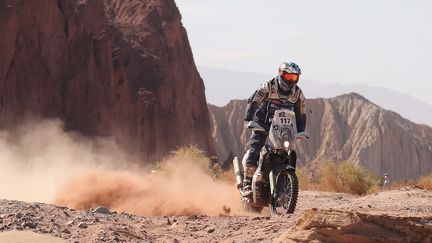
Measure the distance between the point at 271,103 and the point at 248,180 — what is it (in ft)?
4.53

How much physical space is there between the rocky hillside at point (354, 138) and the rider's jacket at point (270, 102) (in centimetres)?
9795

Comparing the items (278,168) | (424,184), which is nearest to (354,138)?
(424,184)

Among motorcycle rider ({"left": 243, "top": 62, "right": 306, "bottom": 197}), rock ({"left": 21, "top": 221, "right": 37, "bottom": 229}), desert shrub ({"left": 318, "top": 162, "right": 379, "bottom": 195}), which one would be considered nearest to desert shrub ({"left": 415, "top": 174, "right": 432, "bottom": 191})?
desert shrub ({"left": 318, "top": 162, "right": 379, "bottom": 195})

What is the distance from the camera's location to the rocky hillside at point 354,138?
113m

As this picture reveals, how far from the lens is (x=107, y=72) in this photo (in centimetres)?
5244

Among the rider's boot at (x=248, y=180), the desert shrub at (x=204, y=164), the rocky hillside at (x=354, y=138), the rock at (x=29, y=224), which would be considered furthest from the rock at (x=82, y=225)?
the rocky hillside at (x=354, y=138)

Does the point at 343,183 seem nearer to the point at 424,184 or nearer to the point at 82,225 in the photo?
the point at 424,184

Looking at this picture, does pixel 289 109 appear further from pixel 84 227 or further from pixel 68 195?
pixel 68 195

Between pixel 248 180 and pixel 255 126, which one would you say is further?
pixel 248 180

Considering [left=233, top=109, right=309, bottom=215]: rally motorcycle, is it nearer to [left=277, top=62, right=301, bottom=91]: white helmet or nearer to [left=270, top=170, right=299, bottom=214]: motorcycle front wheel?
[left=270, top=170, right=299, bottom=214]: motorcycle front wheel

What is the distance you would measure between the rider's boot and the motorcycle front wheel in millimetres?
792

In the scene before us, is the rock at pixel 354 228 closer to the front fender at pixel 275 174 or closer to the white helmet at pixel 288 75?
the front fender at pixel 275 174

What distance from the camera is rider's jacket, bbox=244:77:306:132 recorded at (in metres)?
10.8

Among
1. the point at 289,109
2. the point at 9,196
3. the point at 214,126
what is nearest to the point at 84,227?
the point at 289,109
